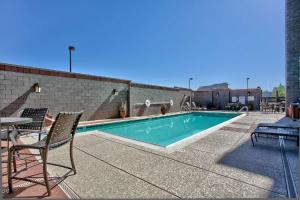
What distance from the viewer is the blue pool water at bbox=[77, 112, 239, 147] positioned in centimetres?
591

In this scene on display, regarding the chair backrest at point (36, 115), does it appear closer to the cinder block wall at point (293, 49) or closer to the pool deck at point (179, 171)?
the pool deck at point (179, 171)

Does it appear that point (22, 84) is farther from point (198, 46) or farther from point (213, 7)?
point (198, 46)

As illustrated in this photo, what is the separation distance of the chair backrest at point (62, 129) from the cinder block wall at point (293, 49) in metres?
10.6

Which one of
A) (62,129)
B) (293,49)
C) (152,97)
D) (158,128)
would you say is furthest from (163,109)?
(62,129)

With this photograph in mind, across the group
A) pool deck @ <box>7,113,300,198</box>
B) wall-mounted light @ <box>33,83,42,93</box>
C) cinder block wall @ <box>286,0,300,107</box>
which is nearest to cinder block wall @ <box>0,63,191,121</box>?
wall-mounted light @ <box>33,83,42,93</box>

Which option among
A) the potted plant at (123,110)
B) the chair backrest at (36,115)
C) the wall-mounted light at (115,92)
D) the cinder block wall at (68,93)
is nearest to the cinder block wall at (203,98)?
the cinder block wall at (68,93)

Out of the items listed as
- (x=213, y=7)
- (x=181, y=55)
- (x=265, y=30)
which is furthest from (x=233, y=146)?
(x=181, y=55)

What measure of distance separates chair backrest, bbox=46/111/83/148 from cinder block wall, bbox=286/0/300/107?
10.6m

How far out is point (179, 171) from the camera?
2.37 m

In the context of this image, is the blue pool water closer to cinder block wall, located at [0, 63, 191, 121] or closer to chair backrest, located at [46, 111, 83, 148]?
cinder block wall, located at [0, 63, 191, 121]

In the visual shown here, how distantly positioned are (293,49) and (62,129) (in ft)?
36.3

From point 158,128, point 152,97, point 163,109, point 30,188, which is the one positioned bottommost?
point 158,128

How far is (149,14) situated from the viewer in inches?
352

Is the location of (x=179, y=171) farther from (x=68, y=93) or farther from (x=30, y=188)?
(x=68, y=93)
